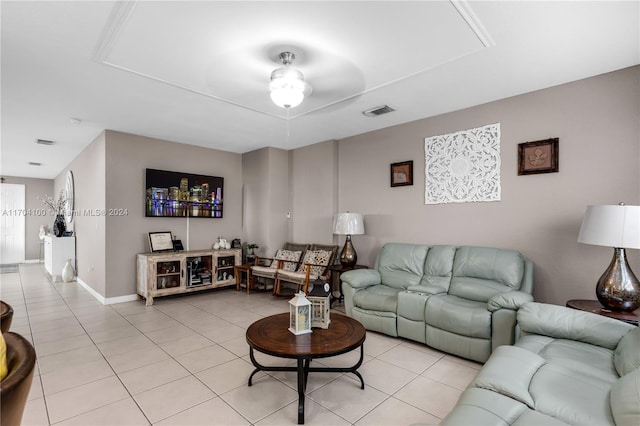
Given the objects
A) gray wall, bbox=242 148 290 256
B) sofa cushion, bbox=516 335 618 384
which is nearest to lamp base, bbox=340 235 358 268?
gray wall, bbox=242 148 290 256

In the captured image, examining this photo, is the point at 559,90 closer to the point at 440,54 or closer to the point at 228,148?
the point at 440,54

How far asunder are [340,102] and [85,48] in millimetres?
2363

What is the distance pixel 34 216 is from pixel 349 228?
10.2 meters

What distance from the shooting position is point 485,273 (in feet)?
10.7

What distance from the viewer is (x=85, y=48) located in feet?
8.20

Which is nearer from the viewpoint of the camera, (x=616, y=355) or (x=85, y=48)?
(x=616, y=355)

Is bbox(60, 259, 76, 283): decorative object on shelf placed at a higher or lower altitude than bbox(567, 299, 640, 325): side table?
lower

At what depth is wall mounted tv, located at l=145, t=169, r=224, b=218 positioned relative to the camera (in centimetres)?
521

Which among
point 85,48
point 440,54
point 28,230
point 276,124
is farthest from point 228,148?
point 28,230

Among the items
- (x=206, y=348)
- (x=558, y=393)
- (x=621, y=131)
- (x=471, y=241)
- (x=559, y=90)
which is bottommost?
(x=206, y=348)

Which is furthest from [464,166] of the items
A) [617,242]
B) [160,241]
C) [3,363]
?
[160,241]

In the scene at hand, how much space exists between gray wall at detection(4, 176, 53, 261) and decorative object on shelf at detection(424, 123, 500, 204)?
10.4 m

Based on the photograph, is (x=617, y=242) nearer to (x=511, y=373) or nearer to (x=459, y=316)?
(x=459, y=316)

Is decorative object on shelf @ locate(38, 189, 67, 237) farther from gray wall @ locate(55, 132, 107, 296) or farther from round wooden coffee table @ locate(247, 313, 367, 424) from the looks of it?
round wooden coffee table @ locate(247, 313, 367, 424)
